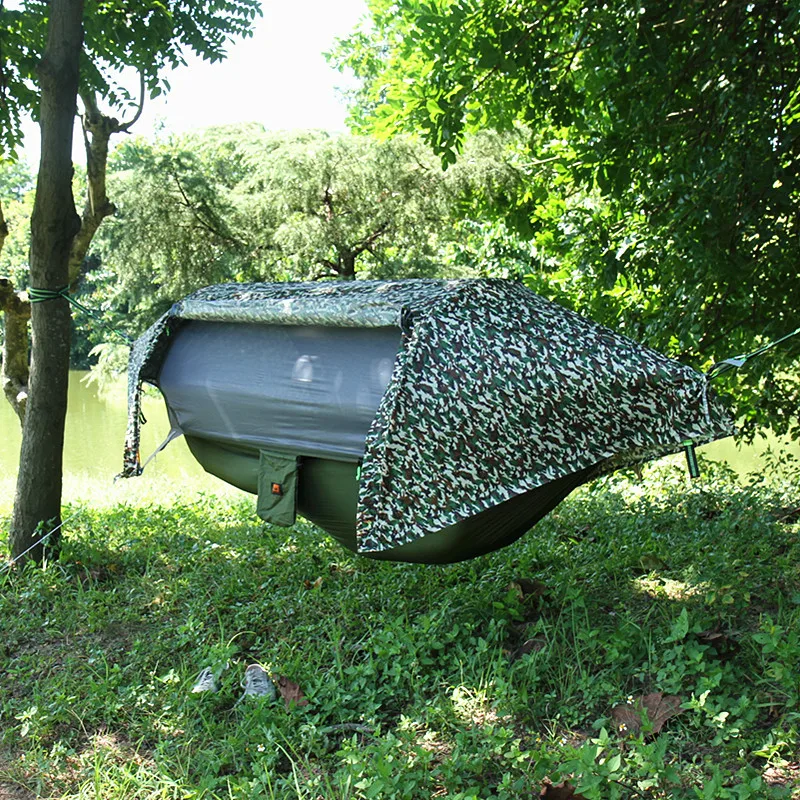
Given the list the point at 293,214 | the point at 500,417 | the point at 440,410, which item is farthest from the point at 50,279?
the point at 293,214

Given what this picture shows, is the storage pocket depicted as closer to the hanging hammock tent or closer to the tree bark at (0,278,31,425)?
the hanging hammock tent

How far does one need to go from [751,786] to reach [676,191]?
246cm

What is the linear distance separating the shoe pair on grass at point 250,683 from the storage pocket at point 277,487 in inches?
18.4

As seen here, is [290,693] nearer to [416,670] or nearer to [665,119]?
[416,670]

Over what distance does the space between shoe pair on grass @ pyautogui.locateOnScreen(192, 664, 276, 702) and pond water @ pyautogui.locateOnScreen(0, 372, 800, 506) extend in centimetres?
328

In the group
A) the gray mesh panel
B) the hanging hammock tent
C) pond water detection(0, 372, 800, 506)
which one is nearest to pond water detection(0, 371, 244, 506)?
pond water detection(0, 372, 800, 506)

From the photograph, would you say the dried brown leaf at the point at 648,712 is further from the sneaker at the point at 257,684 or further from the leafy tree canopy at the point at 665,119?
the leafy tree canopy at the point at 665,119

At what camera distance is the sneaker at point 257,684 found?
8.69ft

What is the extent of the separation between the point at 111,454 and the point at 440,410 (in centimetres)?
999

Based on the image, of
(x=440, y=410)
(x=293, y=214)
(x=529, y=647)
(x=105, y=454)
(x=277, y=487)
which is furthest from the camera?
(x=105, y=454)

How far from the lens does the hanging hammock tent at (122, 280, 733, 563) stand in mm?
2451

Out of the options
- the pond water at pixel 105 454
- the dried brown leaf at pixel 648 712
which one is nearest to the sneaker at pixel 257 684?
the dried brown leaf at pixel 648 712

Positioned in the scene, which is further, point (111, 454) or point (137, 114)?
point (111, 454)

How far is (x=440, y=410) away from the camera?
2.46 metres
